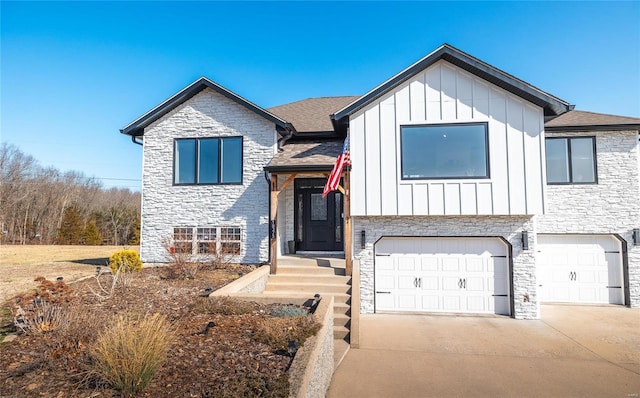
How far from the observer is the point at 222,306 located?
552 cm

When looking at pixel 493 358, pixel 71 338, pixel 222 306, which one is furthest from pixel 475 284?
pixel 71 338

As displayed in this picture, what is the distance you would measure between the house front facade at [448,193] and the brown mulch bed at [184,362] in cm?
381

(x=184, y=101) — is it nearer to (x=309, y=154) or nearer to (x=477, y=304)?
(x=309, y=154)

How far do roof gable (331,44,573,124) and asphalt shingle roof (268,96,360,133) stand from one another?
8.61ft

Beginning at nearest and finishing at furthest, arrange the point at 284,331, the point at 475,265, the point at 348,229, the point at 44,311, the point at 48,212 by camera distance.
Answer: the point at 284,331
the point at 44,311
the point at 348,229
the point at 475,265
the point at 48,212

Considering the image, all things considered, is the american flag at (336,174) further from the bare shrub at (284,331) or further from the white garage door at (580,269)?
the white garage door at (580,269)

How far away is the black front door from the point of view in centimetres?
1079

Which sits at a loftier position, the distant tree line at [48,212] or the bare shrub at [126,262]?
the distant tree line at [48,212]

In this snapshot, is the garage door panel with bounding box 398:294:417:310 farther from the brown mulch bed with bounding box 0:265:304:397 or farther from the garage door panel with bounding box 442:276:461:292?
the brown mulch bed with bounding box 0:265:304:397

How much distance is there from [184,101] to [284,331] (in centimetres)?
936

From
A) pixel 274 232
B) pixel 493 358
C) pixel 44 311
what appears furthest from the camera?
pixel 274 232

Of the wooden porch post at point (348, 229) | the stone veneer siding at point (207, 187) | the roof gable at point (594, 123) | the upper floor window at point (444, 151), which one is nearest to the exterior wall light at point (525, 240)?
the upper floor window at point (444, 151)

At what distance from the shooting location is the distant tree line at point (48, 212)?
1105 inches

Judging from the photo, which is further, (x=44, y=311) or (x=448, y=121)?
(x=448, y=121)
